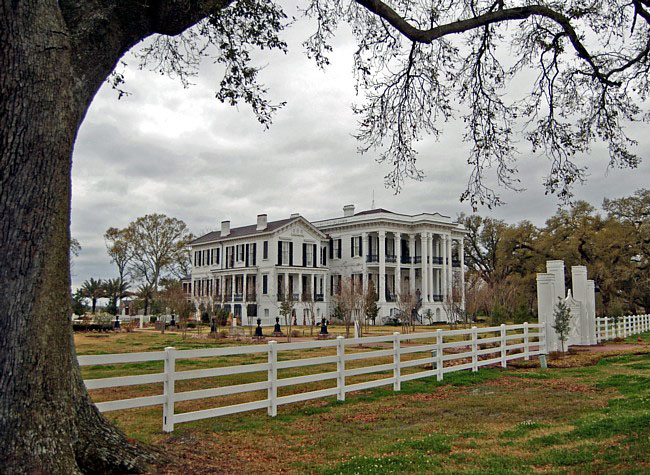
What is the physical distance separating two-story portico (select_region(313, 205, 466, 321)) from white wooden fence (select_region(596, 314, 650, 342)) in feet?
74.0

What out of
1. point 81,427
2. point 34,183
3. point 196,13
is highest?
point 196,13

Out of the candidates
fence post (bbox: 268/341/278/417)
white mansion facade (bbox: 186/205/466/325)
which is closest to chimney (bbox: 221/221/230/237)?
white mansion facade (bbox: 186/205/466/325)

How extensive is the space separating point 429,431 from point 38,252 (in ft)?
19.9

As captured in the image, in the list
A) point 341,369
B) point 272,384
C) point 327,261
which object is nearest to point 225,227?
point 327,261

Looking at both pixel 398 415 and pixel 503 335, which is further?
pixel 503 335

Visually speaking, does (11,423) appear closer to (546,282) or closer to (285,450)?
(285,450)

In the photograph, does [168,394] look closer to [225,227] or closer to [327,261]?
[327,261]

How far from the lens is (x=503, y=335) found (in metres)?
17.5

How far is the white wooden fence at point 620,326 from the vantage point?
93.7 ft

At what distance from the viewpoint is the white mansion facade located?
55.3m

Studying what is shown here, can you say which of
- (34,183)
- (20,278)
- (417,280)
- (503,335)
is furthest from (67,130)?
(417,280)

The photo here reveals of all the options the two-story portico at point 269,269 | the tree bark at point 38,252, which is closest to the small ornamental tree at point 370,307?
the two-story portico at point 269,269

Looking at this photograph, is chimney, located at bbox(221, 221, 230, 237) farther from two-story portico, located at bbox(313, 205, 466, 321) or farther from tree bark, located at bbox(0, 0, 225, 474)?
tree bark, located at bbox(0, 0, 225, 474)

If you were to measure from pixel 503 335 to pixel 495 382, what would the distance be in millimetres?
3539
